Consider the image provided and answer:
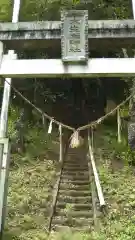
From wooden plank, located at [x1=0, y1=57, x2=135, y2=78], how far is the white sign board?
248mm

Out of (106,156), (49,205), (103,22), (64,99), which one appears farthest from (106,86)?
(103,22)

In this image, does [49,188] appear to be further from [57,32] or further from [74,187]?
[57,32]

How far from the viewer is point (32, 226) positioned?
28.0 feet

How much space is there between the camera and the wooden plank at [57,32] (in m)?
7.43

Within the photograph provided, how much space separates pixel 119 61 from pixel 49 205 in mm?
4674

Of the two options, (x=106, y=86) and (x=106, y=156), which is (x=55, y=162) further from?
(x=106, y=86)

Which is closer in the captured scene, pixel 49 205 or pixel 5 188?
pixel 5 188

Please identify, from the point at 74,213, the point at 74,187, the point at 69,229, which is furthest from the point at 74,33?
the point at 74,187

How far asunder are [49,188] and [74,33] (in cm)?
533

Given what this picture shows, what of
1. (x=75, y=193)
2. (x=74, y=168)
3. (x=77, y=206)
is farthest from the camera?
(x=74, y=168)

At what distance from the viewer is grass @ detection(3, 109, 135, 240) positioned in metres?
8.13

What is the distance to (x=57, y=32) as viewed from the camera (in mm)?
7500

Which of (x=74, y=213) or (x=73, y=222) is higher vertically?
(x=74, y=213)

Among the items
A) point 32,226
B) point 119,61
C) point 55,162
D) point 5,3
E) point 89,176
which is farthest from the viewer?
point 5,3
